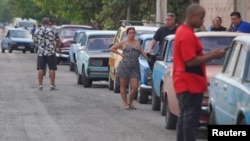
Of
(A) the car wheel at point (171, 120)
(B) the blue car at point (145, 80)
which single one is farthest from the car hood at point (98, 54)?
(A) the car wheel at point (171, 120)

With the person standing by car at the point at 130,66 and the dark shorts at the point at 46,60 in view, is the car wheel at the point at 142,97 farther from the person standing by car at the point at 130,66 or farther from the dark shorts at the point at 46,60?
the dark shorts at the point at 46,60

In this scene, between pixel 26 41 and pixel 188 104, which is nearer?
pixel 188 104

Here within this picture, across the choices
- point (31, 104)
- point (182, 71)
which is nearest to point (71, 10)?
point (31, 104)

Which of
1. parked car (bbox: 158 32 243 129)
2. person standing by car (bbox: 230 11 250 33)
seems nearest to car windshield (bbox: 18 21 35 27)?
person standing by car (bbox: 230 11 250 33)

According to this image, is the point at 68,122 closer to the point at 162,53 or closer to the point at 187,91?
the point at 162,53

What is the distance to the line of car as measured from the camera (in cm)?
1237

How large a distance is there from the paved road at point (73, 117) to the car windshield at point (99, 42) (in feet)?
4.91

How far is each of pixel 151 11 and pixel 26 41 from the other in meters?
18.8

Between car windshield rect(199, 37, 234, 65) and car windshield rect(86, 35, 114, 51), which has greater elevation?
car windshield rect(199, 37, 234, 65)

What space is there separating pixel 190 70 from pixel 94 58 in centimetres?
1546

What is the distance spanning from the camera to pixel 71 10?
50250 millimetres

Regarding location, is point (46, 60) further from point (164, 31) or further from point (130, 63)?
point (130, 63)

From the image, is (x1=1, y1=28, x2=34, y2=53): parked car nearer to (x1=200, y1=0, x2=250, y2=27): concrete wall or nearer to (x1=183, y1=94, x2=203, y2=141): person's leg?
(x1=200, y1=0, x2=250, y2=27): concrete wall

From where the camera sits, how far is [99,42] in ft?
90.3
